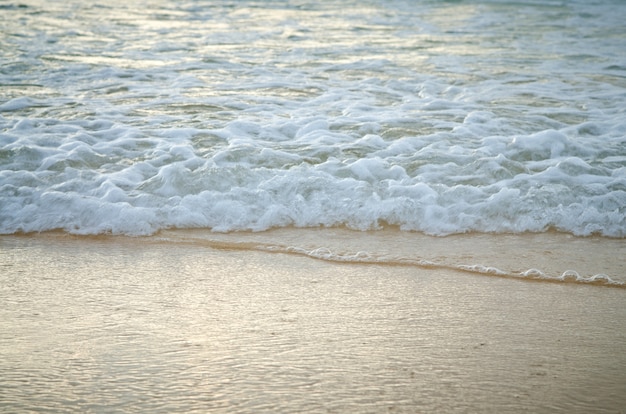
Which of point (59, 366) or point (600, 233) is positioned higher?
point (59, 366)

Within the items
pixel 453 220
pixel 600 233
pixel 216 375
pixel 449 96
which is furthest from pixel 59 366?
pixel 449 96

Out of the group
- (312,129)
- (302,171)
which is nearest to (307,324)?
(302,171)

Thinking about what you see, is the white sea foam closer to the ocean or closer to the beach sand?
the ocean

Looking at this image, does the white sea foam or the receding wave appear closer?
the receding wave

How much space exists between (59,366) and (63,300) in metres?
0.57

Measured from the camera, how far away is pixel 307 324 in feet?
8.38

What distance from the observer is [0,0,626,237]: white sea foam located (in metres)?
3.77

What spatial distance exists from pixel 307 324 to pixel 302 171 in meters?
1.76

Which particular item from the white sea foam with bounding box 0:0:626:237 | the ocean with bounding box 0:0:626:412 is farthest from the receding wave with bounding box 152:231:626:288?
the white sea foam with bounding box 0:0:626:237

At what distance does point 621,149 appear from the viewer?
474 cm

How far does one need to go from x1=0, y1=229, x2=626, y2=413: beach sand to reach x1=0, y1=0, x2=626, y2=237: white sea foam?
0.25 m

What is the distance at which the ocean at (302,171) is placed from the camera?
3.04 metres

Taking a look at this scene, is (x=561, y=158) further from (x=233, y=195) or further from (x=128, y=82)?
(x=128, y=82)

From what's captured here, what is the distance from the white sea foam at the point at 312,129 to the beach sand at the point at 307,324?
25 cm
